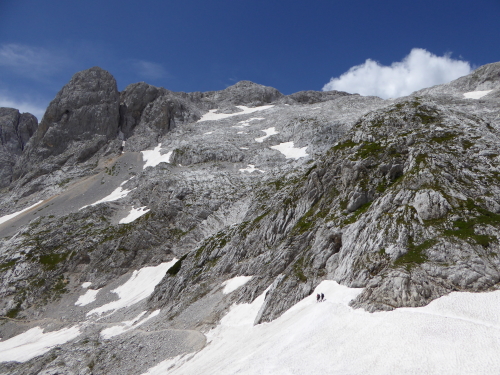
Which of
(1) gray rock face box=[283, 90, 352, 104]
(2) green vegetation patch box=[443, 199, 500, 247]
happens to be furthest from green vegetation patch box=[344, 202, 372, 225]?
(1) gray rock face box=[283, 90, 352, 104]

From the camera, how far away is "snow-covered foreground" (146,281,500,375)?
1817 centimetres

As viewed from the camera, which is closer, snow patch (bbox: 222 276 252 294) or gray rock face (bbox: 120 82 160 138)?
snow patch (bbox: 222 276 252 294)

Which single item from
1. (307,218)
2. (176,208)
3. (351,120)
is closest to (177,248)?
(176,208)

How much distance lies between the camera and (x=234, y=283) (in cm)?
4191

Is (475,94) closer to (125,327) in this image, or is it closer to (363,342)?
(363,342)

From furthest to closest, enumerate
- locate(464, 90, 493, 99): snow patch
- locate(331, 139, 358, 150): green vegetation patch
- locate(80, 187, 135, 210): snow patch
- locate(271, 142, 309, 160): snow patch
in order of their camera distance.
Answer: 1. locate(464, 90, 493, 99): snow patch
2. locate(271, 142, 309, 160): snow patch
3. locate(80, 187, 135, 210): snow patch
4. locate(331, 139, 358, 150): green vegetation patch

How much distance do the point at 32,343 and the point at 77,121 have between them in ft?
302

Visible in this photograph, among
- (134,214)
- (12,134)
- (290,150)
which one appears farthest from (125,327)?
(12,134)

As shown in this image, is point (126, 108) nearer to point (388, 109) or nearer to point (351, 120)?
point (351, 120)

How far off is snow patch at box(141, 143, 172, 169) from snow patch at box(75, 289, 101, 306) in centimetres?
4380

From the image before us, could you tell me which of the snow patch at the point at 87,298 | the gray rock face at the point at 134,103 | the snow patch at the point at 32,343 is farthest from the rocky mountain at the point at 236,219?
the gray rock face at the point at 134,103

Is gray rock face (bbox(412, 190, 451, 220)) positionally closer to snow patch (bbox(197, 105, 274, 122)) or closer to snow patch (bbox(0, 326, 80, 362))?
snow patch (bbox(0, 326, 80, 362))

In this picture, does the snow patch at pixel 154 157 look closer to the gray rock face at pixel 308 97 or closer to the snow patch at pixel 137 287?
the snow patch at pixel 137 287

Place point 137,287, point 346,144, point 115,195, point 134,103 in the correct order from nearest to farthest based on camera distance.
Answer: point 346,144, point 137,287, point 115,195, point 134,103
